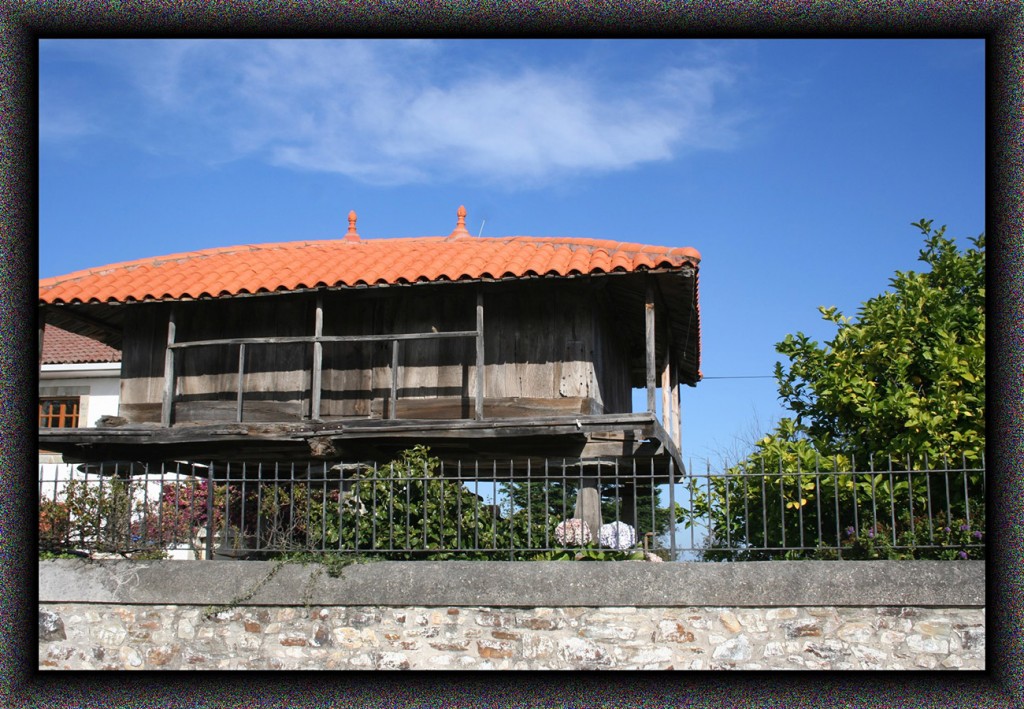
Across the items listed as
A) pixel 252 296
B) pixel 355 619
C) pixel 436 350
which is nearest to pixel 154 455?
pixel 252 296

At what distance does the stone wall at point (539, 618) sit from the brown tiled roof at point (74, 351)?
1324cm

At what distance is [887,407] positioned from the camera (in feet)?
27.1

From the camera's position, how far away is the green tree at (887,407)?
7.95 meters

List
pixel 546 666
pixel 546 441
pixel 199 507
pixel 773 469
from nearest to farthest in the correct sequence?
pixel 546 666 < pixel 773 469 < pixel 546 441 < pixel 199 507

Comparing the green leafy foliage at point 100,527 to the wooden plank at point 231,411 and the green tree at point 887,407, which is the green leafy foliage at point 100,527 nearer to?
the wooden plank at point 231,411

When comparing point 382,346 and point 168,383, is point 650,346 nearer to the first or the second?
point 382,346

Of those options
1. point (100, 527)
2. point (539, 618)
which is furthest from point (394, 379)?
point (539, 618)

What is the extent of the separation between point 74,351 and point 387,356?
11.0m

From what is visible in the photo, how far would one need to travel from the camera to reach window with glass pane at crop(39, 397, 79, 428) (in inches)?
712

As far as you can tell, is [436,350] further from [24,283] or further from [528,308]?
[24,283]

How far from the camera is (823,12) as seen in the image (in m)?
3.36

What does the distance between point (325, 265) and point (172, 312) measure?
1.55m

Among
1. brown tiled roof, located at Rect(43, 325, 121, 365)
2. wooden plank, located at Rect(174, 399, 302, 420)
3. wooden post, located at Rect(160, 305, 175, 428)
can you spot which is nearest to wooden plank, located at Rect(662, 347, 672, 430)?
wooden plank, located at Rect(174, 399, 302, 420)

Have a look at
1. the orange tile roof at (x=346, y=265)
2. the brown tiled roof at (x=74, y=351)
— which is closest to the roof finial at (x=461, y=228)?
the orange tile roof at (x=346, y=265)
